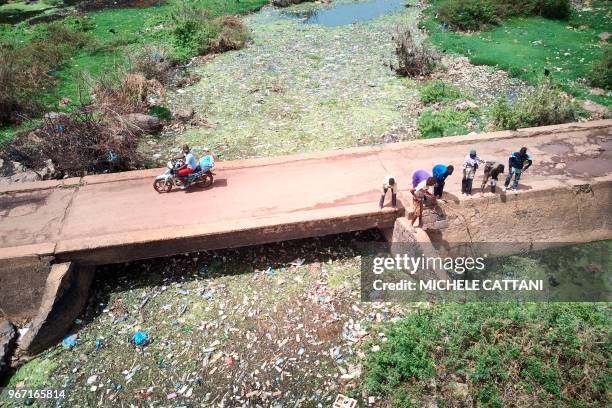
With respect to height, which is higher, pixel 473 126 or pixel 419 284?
pixel 473 126

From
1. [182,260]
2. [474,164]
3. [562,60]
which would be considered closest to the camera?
[474,164]

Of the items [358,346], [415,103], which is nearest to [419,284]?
[358,346]

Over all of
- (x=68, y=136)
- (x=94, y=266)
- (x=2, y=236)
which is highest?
(x=68, y=136)

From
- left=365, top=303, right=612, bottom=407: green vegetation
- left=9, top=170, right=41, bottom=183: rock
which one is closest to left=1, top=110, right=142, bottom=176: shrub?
left=9, top=170, right=41, bottom=183: rock

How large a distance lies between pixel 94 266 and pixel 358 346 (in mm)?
4892

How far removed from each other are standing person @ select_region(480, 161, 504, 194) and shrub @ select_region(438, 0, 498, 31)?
11.5 metres

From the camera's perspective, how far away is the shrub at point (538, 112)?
9.80m

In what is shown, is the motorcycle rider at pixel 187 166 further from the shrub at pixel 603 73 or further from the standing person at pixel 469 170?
the shrub at pixel 603 73

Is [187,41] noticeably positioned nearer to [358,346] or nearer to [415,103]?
[415,103]

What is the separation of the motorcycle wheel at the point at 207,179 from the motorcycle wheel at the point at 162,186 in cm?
65

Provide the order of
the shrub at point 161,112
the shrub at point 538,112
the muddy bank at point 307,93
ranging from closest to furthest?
1. the shrub at point 538,112
2. the muddy bank at point 307,93
3. the shrub at point 161,112

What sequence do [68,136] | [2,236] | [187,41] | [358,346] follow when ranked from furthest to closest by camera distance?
[187,41] → [68,136] → [2,236] → [358,346]

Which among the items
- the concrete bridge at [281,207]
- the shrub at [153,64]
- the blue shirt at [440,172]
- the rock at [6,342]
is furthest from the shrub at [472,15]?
the rock at [6,342]

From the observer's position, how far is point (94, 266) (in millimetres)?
7527
